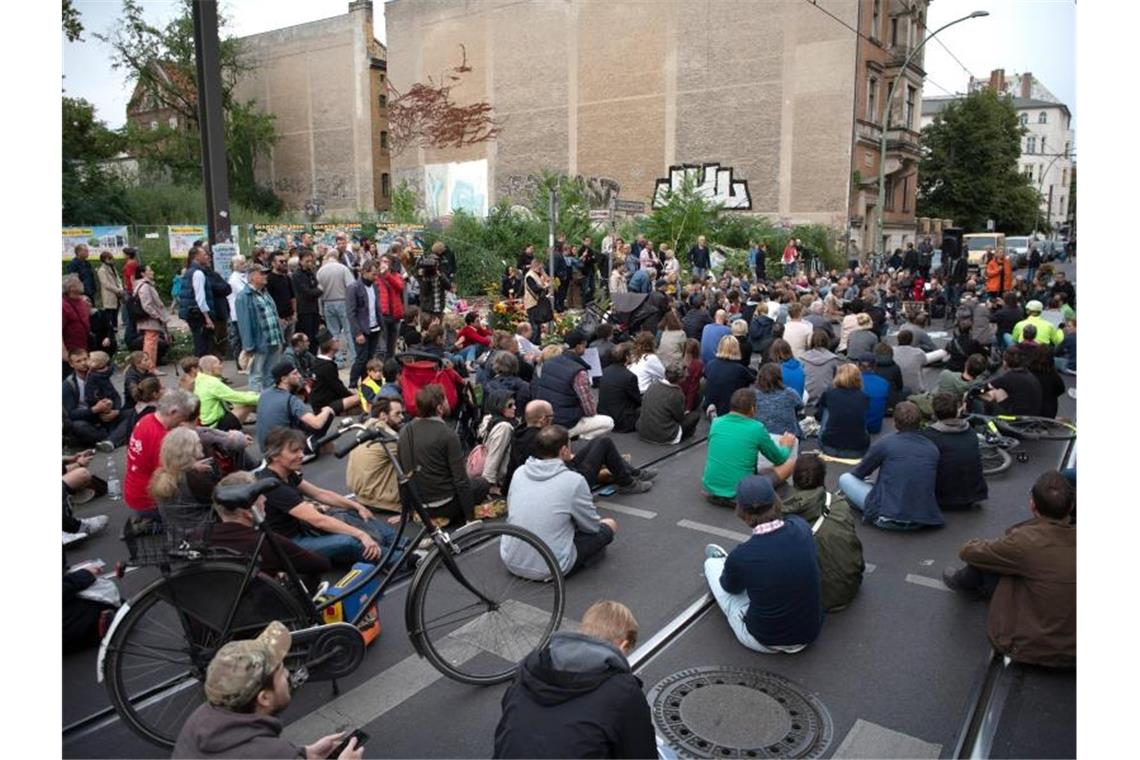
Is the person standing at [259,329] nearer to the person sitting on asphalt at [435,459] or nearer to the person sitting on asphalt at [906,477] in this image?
the person sitting on asphalt at [435,459]

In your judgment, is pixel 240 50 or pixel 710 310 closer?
pixel 710 310

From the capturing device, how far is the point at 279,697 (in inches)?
118

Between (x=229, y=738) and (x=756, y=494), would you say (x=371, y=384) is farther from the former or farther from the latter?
(x=229, y=738)

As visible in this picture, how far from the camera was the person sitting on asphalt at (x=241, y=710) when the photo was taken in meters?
2.79

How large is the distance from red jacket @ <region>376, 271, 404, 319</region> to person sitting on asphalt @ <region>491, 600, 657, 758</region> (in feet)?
35.5

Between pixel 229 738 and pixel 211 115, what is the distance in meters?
10.3

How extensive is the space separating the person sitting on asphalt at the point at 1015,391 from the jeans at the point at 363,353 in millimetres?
8625

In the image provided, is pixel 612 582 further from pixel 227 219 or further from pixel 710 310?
pixel 710 310

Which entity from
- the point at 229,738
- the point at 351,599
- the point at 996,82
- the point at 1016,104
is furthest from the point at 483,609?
the point at 1016,104

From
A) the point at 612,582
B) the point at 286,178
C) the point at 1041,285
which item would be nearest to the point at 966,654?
the point at 612,582

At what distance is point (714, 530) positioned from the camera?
21.8 ft

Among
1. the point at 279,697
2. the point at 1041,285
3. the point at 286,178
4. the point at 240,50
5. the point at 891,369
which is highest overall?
the point at 240,50

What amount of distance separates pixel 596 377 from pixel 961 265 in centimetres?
1596

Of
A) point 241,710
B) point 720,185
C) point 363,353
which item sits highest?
point 720,185
